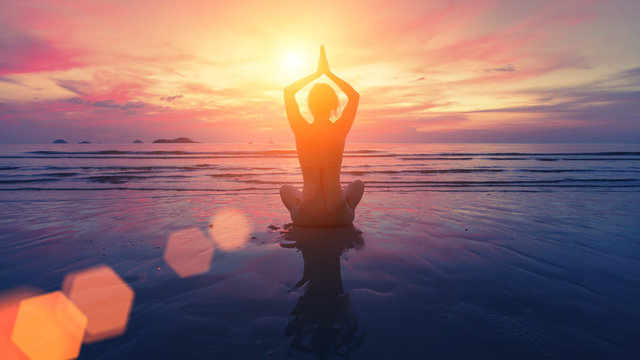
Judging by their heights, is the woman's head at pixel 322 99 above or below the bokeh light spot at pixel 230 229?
above

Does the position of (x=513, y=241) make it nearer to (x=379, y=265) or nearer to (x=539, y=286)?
(x=539, y=286)

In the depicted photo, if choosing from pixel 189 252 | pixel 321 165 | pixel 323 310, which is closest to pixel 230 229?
pixel 189 252

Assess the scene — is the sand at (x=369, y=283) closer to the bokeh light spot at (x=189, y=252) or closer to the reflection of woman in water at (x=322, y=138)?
the bokeh light spot at (x=189, y=252)

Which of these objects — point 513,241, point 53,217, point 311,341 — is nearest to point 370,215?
point 513,241

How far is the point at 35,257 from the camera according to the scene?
4777mm

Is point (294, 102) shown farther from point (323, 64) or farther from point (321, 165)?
point (321, 165)

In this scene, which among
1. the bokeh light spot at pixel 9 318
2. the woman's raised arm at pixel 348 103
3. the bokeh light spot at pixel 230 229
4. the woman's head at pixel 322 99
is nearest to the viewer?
the bokeh light spot at pixel 9 318

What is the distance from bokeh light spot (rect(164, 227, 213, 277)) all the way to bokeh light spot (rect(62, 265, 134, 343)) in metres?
0.74

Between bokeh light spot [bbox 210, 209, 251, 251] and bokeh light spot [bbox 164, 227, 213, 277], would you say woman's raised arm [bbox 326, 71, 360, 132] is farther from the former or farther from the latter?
bokeh light spot [bbox 164, 227, 213, 277]

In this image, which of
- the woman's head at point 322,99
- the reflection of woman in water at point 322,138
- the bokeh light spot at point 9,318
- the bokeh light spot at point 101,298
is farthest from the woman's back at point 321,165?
the bokeh light spot at point 9,318

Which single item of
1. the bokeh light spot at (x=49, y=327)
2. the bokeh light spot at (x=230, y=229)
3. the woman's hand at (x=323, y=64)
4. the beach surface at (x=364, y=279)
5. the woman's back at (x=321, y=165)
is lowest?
the bokeh light spot at (x=230, y=229)

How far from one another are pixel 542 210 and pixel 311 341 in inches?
349

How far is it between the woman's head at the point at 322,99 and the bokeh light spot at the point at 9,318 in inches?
174

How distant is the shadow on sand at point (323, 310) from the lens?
8.44 ft
